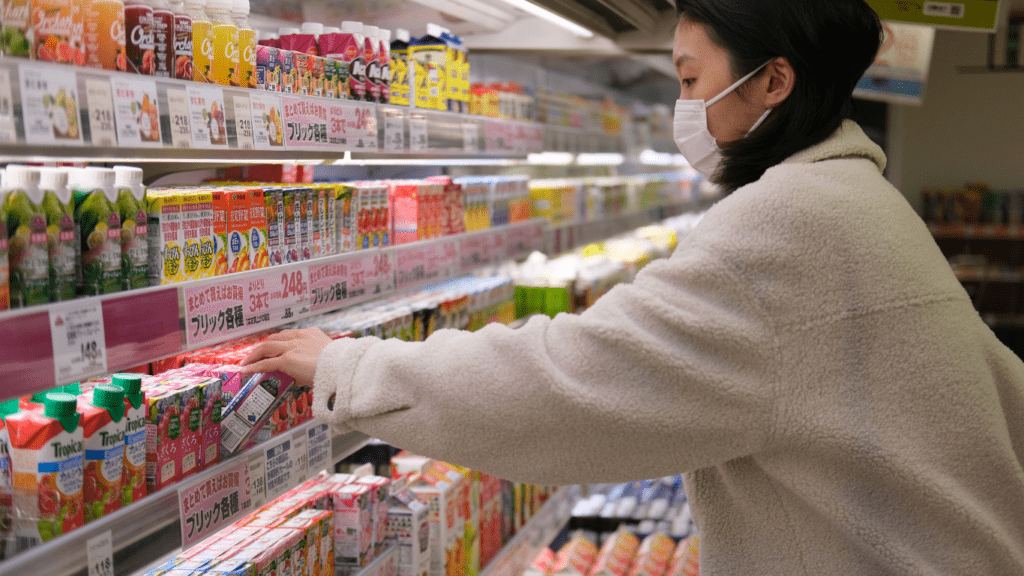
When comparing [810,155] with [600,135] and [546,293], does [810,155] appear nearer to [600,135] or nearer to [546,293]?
[546,293]

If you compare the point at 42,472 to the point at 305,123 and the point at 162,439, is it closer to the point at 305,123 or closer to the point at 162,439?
the point at 162,439

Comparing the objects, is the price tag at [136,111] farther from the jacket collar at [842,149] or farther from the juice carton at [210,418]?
the jacket collar at [842,149]

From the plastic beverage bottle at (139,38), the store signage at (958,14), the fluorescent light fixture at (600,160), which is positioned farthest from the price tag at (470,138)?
the fluorescent light fixture at (600,160)

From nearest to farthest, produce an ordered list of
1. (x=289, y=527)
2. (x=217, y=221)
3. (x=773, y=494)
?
(x=773, y=494) → (x=217, y=221) → (x=289, y=527)

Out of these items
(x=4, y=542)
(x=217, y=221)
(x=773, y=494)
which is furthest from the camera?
(x=217, y=221)

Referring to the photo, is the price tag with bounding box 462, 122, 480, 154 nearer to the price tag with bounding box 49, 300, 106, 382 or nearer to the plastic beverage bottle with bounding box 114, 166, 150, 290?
the plastic beverage bottle with bounding box 114, 166, 150, 290

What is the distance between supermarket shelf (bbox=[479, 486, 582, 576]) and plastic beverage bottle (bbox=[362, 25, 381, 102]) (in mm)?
1495

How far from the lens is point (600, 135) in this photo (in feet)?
13.6

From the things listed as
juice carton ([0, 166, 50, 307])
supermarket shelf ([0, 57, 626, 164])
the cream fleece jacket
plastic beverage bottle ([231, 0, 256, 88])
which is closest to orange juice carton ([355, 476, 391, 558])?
supermarket shelf ([0, 57, 626, 164])

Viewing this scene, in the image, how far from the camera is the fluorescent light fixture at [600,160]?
5.23 m

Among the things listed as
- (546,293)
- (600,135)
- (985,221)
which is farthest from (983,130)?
(546,293)

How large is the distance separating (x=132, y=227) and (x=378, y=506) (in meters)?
1.04

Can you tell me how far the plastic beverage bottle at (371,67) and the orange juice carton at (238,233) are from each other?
1.66 feet

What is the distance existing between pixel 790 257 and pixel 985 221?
8411 mm
